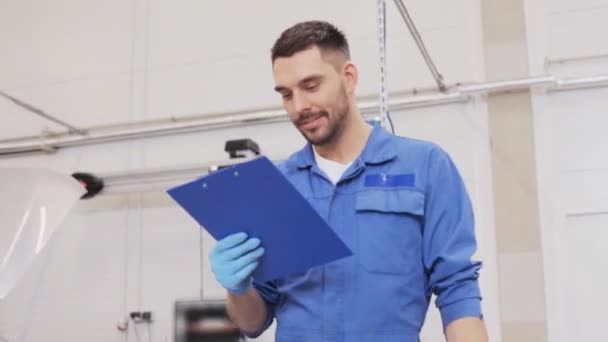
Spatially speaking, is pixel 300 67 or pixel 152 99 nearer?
pixel 300 67

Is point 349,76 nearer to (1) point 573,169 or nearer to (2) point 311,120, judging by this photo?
(2) point 311,120

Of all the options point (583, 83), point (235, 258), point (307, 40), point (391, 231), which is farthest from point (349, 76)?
point (583, 83)

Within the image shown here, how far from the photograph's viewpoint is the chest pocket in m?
1.30

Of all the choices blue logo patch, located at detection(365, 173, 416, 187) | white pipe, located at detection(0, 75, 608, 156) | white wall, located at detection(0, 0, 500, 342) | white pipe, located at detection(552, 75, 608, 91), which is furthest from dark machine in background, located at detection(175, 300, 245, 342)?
blue logo patch, located at detection(365, 173, 416, 187)

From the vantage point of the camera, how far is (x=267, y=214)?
4.05ft

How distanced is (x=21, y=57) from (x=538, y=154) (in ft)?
10.1

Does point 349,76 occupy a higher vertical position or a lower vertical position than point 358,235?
higher

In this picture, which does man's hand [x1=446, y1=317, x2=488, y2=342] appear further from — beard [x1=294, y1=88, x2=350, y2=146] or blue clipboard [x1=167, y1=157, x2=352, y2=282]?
beard [x1=294, y1=88, x2=350, y2=146]

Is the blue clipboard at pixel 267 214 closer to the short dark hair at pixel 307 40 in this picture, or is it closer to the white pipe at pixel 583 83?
the short dark hair at pixel 307 40

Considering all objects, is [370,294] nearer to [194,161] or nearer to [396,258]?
[396,258]

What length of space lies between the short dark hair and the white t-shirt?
0.76ft

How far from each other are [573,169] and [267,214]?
7.51ft

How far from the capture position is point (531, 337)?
119 inches

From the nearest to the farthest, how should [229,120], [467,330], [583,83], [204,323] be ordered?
[467,330] → [583,83] → [204,323] → [229,120]
